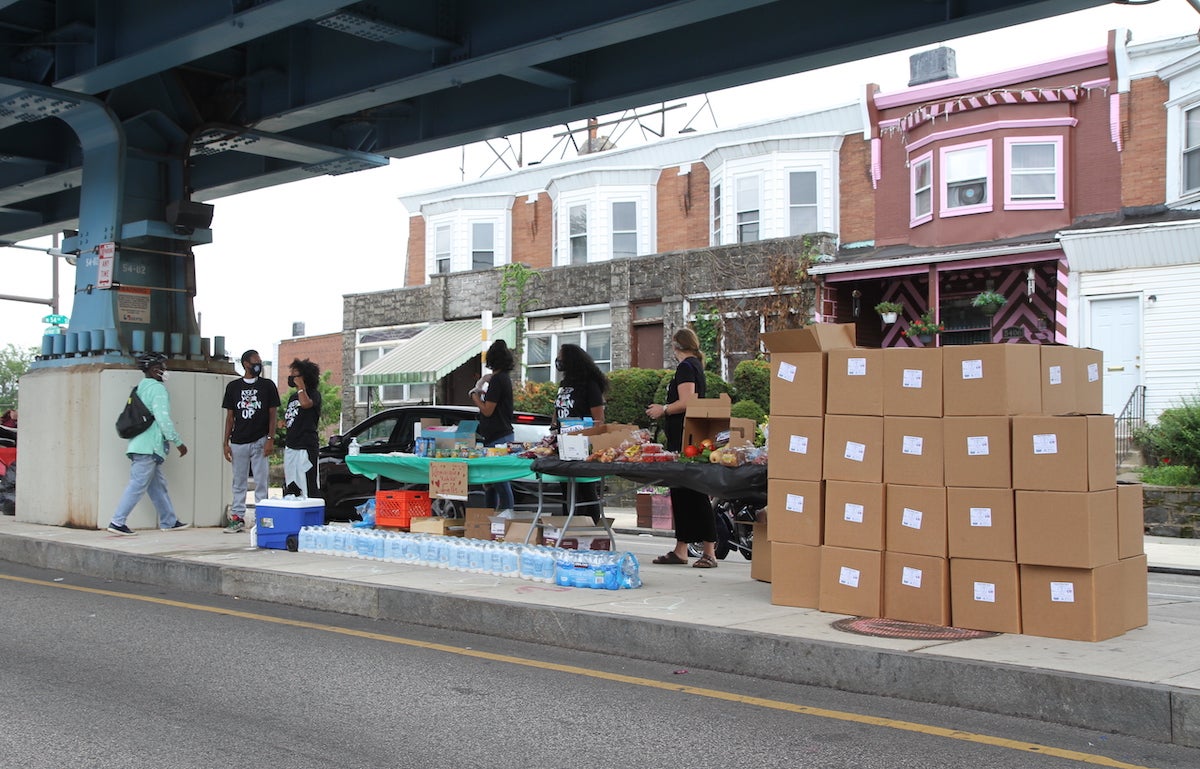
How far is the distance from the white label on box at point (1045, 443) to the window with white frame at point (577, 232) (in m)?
26.6

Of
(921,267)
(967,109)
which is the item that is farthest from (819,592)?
(967,109)

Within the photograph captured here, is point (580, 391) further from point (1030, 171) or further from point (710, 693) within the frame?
point (1030, 171)

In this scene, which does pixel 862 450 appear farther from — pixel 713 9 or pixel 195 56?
pixel 195 56

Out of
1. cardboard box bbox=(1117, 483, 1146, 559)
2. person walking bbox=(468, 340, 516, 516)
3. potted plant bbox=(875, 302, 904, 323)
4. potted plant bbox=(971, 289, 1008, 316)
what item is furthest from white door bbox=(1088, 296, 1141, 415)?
cardboard box bbox=(1117, 483, 1146, 559)

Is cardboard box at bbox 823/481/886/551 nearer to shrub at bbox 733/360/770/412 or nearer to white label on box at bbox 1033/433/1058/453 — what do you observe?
white label on box at bbox 1033/433/1058/453

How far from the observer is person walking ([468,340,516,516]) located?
11.4 meters

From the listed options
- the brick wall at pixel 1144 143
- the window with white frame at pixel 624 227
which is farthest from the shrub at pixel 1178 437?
the window with white frame at pixel 624 227

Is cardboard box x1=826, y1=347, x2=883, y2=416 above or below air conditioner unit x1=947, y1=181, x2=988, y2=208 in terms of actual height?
below

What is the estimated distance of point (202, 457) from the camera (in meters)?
14.1

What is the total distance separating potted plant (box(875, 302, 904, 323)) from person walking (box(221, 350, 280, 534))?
605 inches

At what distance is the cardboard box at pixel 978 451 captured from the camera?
22.5 ft

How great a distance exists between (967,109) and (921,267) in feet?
12.0

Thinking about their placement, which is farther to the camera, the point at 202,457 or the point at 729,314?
the point at 729,314

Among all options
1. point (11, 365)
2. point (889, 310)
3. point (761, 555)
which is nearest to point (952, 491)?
point (761, 555)
